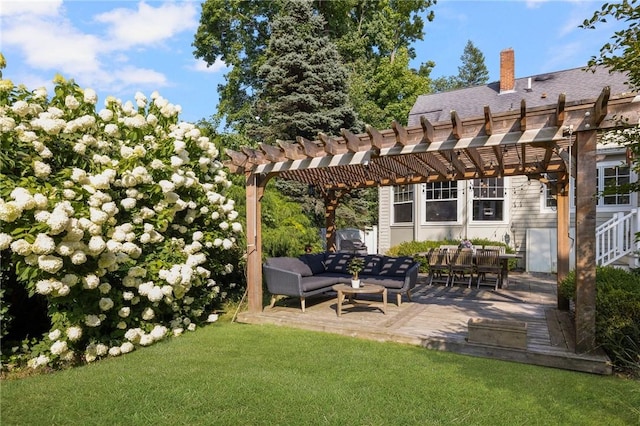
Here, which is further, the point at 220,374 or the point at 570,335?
the point at 570,335

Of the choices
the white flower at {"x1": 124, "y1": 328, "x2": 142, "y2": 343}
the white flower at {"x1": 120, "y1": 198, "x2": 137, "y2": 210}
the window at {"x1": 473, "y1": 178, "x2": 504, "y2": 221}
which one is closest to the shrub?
the white flower at {"x1": 124, "y1": 328, "x2": 142, "y2": 343}

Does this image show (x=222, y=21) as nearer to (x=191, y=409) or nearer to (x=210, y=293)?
(x=210, y=293)

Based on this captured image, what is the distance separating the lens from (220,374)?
404 cm

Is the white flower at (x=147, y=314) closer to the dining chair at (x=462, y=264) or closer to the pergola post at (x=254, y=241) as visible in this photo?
the pergola post at (x=254, y=241)

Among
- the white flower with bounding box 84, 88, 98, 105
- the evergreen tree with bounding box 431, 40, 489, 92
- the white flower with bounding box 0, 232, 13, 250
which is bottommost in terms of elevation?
the white flower with bounding box 0, 232, 13, 250

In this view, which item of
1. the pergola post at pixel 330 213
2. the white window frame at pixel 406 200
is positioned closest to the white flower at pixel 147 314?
the pergola post at pixel 330 213

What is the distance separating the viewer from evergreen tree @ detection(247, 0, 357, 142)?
1412 centimetres

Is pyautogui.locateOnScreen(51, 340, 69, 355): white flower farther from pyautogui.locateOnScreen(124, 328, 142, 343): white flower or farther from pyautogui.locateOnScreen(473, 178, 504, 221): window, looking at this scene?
pyautogui.locateOnScreen(473, 178, 504, 221): window

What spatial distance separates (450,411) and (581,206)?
2630 mm

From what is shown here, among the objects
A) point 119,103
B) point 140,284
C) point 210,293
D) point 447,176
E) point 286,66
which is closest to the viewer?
point 140,284

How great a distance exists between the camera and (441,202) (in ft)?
43.9

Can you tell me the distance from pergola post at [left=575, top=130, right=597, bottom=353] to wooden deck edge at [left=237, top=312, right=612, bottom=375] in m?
0.18

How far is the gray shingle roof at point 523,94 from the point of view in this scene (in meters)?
12.1

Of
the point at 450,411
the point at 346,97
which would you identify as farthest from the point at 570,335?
the point at 346,97
